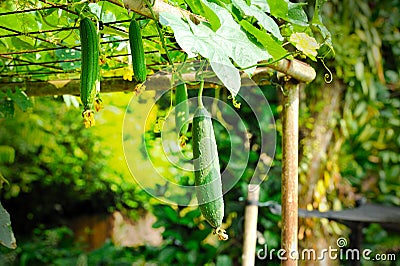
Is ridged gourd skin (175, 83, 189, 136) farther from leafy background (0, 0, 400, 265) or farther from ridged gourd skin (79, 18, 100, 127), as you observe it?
leafy background (0, 0, 400, 265)

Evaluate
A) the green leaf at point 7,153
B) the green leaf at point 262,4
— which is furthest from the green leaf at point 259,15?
the green leaf at point 7,153

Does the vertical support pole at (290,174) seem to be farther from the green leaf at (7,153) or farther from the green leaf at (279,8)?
the green leaf at (7,153)

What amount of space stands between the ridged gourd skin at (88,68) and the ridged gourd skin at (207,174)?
0.14 meters

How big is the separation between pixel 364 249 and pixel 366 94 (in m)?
0.83

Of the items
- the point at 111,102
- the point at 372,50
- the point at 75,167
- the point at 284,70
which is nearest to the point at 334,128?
the point at 372,50

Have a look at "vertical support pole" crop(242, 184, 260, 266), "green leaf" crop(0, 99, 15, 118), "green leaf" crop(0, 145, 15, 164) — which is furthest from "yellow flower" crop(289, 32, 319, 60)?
"green leaf" crop(0, 145, 15, 164)

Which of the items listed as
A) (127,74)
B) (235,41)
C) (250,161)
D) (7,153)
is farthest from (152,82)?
(7,153)

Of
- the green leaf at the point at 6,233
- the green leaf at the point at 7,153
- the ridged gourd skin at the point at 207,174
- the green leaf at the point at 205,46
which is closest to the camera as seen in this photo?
the green leaf at the point at 205,46

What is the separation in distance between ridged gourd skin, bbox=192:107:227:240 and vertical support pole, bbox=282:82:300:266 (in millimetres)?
394

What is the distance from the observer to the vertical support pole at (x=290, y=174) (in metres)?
1.10

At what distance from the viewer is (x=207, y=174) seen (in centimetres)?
71

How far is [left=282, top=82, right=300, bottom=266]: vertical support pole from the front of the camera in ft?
3.60

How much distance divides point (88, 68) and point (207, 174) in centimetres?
19

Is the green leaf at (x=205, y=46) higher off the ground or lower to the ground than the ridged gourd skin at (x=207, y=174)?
higher
